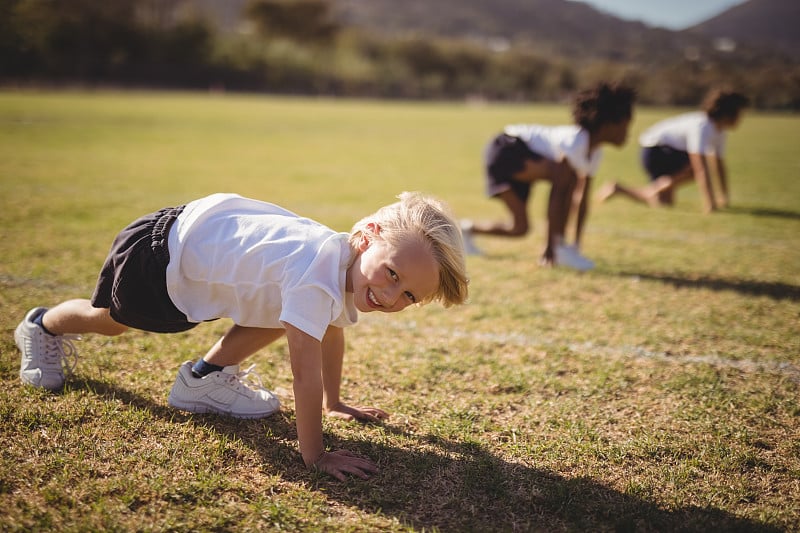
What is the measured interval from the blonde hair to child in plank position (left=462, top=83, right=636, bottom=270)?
339cm

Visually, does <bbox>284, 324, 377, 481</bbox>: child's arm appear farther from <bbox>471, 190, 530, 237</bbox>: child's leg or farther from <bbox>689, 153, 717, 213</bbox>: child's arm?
<bbox>689, 153, 717, 213</bbox>: child's arm

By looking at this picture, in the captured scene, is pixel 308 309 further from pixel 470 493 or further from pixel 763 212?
pixel 763 212

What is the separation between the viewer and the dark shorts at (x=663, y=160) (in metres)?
9.22

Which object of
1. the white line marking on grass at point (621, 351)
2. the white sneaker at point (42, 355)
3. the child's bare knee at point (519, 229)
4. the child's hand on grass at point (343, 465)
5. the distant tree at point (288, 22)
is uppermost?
the distant tree at point (288, 22)

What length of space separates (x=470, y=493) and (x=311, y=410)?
705 mm

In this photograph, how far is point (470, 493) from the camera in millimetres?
2377

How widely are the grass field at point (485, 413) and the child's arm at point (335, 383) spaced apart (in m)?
0.10

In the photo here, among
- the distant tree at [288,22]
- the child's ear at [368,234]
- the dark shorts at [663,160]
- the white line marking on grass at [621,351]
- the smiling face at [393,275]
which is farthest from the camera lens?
the distant tree at [288,22]

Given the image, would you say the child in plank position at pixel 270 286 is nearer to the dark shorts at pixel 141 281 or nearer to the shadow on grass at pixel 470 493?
the dark shorts at pixel 141 281

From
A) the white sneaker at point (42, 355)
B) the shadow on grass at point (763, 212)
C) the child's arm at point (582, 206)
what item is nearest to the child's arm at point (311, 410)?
the white sneaker at point (42, 355)

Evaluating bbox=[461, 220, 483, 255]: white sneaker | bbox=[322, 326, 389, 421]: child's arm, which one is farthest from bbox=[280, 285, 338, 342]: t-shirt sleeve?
bbox=[461, 220, 483, 255]: white sneaker

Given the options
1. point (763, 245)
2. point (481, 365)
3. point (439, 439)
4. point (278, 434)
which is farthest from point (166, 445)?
point (763, 245)

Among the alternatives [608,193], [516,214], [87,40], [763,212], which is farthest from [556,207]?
Result: [87,40]

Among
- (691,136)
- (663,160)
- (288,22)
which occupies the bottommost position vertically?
(663,160)
